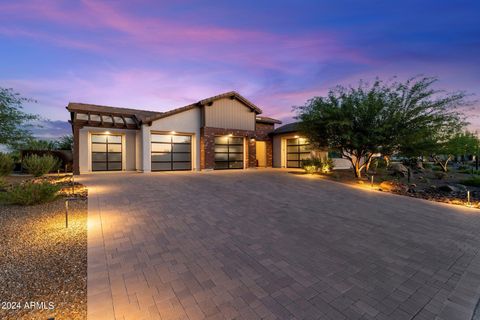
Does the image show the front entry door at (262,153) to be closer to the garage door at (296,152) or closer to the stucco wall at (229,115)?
the garage door at (296,152)

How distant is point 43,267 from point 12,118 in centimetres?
1307

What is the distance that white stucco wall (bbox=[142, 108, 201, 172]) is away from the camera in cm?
1557

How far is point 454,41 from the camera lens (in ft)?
34.3

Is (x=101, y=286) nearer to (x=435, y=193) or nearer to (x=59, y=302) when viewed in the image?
(x=59, y=302)

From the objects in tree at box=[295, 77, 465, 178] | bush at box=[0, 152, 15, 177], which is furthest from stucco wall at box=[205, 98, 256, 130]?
bush at box=[0, 152, 15, 177]

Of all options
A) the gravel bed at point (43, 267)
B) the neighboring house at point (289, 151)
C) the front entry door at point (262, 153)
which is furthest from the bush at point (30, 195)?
the front entry door at point (262, 153)

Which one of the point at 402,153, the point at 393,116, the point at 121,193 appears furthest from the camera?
the point at 402,153

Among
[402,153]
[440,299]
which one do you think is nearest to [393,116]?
[402,153]

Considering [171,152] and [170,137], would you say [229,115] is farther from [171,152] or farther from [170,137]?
[171,152]

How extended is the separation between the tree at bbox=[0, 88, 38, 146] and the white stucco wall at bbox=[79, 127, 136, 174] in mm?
3337

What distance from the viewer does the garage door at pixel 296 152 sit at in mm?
19484

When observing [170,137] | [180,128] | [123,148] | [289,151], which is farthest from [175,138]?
[289,151]

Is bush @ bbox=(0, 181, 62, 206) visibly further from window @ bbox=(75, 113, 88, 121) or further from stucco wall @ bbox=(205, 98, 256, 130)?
stucco wall @ bbox=(205, 98, 256, 130)

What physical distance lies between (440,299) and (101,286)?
13.7 ft
